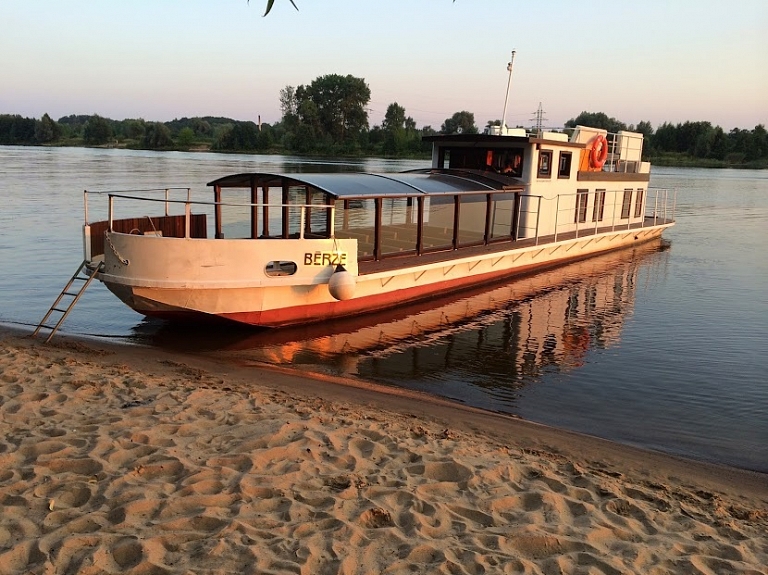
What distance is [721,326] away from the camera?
1443 centimetres

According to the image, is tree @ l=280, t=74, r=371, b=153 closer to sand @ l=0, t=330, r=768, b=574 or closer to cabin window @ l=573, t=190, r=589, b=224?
cabin window @ l=573, t=190, r=589, b=224

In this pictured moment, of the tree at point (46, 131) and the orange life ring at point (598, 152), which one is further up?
the tree at point (46, 131)

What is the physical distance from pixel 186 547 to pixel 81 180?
49150 millimetres

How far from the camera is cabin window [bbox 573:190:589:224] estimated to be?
2012 centimetres

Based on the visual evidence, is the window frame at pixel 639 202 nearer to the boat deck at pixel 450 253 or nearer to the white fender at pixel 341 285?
the boat deck at pixel 450 253

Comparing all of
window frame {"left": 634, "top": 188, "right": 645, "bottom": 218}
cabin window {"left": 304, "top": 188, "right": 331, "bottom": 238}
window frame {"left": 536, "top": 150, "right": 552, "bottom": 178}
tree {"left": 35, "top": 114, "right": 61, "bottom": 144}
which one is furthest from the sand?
tree {"left": 35, "top": 114, "right": 61, "bottom": 144}

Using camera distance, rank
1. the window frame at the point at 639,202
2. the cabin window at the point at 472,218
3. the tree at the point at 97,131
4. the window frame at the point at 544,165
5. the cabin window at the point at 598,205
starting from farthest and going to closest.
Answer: the tree at the point at 97,131, the window frame at the point at 639,202, the cabin window at the point at 598,205, the window frame at the point at 544,165, the cabin window at the point at 472,218

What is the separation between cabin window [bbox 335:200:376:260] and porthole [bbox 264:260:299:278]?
1.88 meters

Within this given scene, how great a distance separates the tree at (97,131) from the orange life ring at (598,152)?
4888 inches

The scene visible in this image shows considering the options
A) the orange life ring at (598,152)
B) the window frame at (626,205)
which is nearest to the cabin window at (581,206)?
the orange life ring at (598,152)

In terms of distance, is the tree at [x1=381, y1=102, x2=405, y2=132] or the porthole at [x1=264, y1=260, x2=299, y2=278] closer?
the porthole at [x1=264, y1=260, x2=299, y2=278]

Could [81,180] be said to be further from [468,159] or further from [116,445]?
[116,445]

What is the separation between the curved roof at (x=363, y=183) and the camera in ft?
39.8

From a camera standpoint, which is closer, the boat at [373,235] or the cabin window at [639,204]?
the boat at [373,235]
